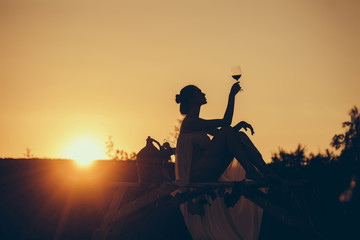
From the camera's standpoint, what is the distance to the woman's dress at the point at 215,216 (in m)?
6.68

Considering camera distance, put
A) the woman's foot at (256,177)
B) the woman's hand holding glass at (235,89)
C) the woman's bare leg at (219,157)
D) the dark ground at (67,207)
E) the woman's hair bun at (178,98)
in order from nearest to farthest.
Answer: the woman's foot at (256,177) < the woman's bare leg at (219,157) < the woman's hand holding glass at (235,89) < the woman's hair bun at (178,98) < the dark ground at (67,207)

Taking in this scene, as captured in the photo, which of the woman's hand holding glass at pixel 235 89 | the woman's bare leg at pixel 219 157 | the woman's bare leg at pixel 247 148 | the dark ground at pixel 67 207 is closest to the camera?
the woman's bare leg at pixel 247 148

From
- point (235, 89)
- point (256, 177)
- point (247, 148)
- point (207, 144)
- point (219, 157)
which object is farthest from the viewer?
point (207, 144)

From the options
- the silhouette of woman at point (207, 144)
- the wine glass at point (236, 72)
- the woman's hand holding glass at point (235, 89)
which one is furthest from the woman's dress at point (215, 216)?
the wine glass at point (236, 72)

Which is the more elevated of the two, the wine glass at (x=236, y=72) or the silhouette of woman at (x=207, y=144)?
the wine glass at (x=236, y=72)

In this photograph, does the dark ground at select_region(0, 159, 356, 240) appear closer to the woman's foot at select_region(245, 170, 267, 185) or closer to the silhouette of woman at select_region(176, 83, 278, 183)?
the silhouette of woman at select_region(176, 83, 278, 183)

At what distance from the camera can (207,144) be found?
22.4 feet

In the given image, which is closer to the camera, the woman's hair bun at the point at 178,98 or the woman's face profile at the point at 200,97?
the woman's face profile at the point at 200,97

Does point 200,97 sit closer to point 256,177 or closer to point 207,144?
point 207,144

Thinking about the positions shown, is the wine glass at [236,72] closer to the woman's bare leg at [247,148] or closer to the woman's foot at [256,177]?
the woman's bare leg at [247,148]

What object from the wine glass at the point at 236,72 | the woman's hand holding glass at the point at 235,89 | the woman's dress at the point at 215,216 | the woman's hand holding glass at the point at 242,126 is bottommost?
the woman's dress at the point at 215,216

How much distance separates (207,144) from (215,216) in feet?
3.41

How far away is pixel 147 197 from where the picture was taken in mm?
6793

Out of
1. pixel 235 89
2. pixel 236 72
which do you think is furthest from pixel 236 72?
pixel 235 89
